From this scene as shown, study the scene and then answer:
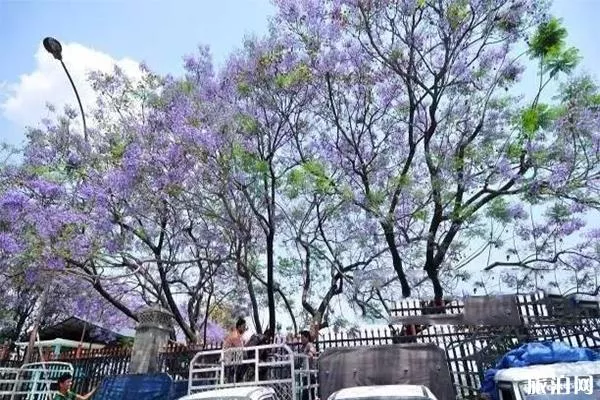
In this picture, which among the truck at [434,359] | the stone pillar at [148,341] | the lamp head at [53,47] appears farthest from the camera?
the lamp head at [53,47]

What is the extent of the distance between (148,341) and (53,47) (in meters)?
10.3

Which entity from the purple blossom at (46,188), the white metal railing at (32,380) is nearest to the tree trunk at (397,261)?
the white metal railing at (32,380)

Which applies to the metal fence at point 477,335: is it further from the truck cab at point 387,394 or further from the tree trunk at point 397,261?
the truck cab at point 387,394

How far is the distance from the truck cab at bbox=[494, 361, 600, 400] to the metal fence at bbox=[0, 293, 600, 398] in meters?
4.17

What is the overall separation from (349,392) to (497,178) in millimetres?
9292

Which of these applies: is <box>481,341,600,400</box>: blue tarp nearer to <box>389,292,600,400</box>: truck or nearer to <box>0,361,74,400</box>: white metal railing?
<box>389,292,600,400</box>: truck

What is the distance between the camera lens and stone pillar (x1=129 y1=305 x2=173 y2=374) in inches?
393

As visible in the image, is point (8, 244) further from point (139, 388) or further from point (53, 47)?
point (139, 388)

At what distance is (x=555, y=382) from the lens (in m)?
4.84

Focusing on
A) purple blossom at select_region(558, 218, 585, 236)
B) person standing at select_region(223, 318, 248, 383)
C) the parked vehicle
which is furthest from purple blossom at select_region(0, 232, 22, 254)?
purple blossom at select_region(558, 218, 585, 236)

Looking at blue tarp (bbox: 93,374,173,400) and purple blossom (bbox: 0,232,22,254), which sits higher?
purple blossom (bbox: 0,232,22,254)

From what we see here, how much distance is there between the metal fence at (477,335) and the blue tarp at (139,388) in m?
1.87

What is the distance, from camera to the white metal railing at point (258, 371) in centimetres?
773

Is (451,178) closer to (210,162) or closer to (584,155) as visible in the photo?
(584,155)
